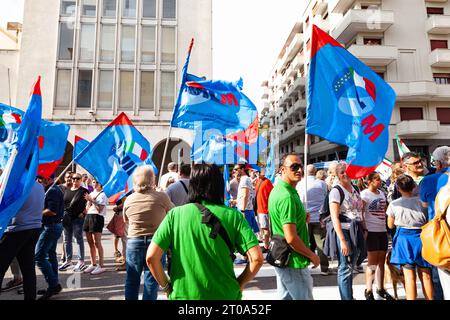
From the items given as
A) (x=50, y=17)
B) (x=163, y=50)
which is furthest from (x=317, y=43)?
(x=50, y=17)

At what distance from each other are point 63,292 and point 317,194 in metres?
4.61

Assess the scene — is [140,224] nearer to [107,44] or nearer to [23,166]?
[23,166]

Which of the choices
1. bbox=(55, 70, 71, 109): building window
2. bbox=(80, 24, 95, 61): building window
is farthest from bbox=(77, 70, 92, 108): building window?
bbox=(80, 24, 95, 61): building window

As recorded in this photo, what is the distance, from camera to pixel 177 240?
216 cm

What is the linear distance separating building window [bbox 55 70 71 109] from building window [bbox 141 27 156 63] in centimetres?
551

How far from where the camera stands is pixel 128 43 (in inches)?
931

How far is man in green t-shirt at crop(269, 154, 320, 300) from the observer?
2744 millimetres

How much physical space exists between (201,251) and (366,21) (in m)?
28.9

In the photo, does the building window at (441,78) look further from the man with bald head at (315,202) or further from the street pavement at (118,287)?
the street pavement at (118,287)

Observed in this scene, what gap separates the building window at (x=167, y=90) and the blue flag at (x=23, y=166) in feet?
65.0

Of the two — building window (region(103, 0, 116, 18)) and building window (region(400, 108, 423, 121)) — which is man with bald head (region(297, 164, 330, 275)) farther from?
building window (region(400, 108, 423, 121))

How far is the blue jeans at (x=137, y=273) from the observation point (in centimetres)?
368

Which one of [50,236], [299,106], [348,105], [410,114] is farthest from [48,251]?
[299,106]
